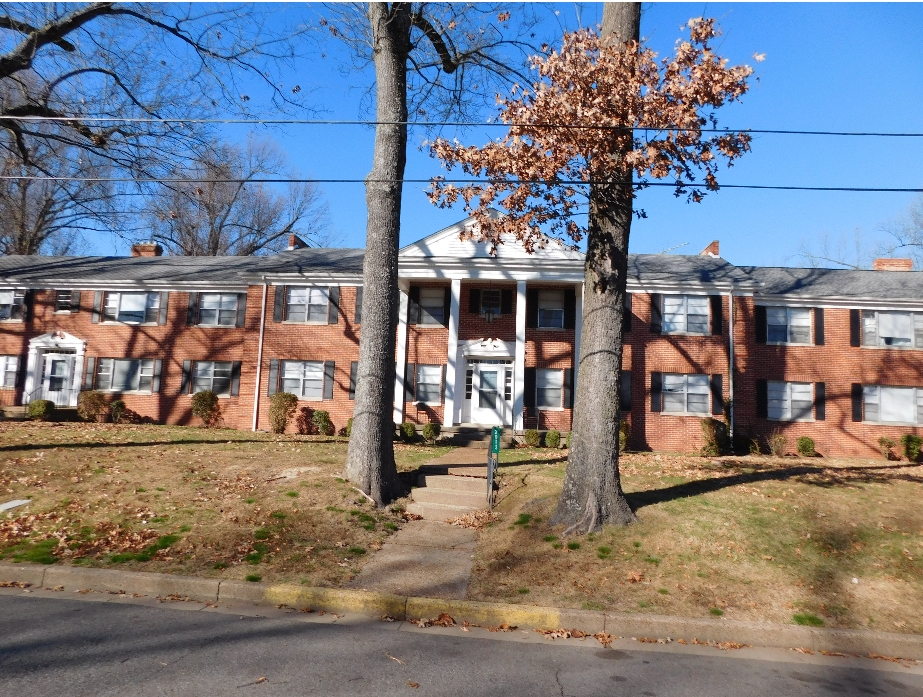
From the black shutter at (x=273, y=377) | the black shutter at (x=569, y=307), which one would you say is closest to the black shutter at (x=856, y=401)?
the black shutter at (x=569, y=307)

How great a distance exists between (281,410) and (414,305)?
5847 millimetres

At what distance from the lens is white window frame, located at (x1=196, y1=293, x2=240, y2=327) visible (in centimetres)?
2438

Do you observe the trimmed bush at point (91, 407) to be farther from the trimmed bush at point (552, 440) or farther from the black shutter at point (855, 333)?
the black shutter at point (855, 333)

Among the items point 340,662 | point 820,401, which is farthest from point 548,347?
point 340,662

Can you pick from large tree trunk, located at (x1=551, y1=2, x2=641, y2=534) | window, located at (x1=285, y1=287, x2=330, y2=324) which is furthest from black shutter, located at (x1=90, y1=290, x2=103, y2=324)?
large tree trunk, located at (x1=551, y1=2, x2=641, y2=534)

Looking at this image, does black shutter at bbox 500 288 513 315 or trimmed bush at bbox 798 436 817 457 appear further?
black shutter at bbox 500 288 513 315

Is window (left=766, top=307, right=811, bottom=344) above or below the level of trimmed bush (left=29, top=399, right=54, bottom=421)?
above

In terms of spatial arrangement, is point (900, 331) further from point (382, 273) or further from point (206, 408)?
point (206, 408)

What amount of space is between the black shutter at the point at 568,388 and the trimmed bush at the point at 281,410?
30.5ft

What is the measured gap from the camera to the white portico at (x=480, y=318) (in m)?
21.7

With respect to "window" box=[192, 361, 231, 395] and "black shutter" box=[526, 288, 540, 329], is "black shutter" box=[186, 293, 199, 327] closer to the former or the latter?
"window" box=[192, 361, 231, 395]

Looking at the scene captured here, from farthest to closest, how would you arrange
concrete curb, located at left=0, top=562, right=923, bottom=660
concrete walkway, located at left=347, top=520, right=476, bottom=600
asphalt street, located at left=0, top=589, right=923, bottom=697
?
concrete walkway, located at left=347, top=520, right=476, bottom=600 < concrete curb, located at left=0, top=562, right=923, bottom=660 < asphalt street, located at left=0, top=589, right=923, bottom=697

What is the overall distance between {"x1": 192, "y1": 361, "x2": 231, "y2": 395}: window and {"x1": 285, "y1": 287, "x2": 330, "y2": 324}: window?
3171 mm

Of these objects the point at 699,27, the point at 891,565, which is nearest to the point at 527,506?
the point at 891,565
